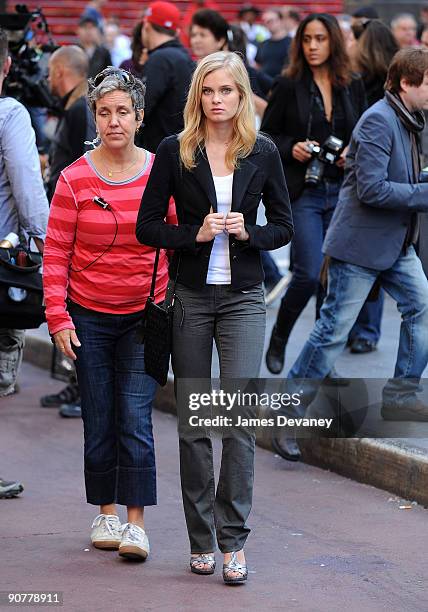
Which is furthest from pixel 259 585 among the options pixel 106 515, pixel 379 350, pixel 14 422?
pixel 379 350

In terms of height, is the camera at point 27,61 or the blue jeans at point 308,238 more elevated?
the camera at point 27,61

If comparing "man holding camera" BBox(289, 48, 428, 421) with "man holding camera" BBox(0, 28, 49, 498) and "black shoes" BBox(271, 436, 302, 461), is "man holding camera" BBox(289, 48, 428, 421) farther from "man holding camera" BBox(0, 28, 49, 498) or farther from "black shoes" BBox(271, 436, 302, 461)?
"man holding camera" BBox(0, 28, 49, 498)

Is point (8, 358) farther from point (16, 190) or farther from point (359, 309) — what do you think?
point (359, 309)

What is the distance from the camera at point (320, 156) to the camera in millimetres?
7660

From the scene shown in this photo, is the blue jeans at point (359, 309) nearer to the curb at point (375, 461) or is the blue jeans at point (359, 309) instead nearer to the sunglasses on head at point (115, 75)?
the curb at point (375, 461)

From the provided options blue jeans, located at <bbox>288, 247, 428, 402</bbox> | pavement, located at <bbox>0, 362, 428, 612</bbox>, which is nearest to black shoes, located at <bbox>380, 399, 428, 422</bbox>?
blue jeans, located at <bbox>288, 247, 428, 402</bbox>

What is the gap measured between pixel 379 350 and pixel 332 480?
99.5 inches

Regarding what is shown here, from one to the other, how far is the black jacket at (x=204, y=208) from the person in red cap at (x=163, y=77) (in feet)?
10.9

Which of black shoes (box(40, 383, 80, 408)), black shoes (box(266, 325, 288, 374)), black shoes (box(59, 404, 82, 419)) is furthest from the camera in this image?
black shoes (box(40, 383, 80, 408))

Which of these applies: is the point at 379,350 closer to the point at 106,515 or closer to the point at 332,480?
the point at 332,480

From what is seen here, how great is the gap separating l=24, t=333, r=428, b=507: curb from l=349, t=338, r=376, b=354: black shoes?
1.80m

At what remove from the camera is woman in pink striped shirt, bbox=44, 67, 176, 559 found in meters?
5.31

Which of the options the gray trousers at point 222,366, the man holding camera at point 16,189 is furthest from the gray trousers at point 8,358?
the gray trousers at point 222,366

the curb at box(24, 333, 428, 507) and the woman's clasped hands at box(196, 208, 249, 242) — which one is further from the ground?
the woman's clasped hands at box(196, 208, 249, 242)
